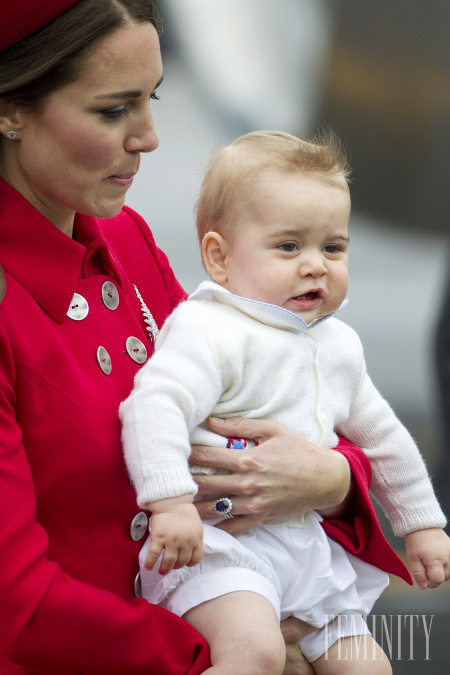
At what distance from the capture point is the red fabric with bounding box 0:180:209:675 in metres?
1.21

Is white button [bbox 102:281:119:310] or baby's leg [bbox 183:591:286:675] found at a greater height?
white button [bbox 102:281:119:310]

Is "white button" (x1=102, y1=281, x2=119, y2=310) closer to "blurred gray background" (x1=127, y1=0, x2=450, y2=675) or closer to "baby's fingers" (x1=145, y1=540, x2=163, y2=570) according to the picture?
"baby's fingers" (x1=145, y1=540, x2=163, y2=570)

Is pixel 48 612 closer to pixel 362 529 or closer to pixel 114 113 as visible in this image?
pixel 362 529

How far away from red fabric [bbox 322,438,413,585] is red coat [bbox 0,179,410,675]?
39 centimetres

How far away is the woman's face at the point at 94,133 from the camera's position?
131cm

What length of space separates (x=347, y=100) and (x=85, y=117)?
10.7ft

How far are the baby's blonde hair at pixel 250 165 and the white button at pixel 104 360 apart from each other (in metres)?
0.34

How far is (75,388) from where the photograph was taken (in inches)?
52.0

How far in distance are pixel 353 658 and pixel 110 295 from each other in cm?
77

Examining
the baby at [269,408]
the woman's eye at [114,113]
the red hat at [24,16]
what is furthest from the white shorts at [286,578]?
the red hat at [24,16]

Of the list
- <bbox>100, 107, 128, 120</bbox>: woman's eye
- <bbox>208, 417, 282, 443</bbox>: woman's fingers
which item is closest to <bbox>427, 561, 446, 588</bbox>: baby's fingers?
<bbox>208, 417, 282, 443</bbox>: woman's fingers

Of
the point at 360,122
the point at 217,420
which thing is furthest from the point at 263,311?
the point at 360,122

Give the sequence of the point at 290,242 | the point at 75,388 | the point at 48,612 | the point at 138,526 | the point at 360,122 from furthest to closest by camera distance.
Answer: the point at 360,122
the point at 290,242
the point at 138,526
the point at 75,388
the point at 48,612

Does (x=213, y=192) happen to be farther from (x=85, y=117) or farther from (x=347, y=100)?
(x=347, y=100)
